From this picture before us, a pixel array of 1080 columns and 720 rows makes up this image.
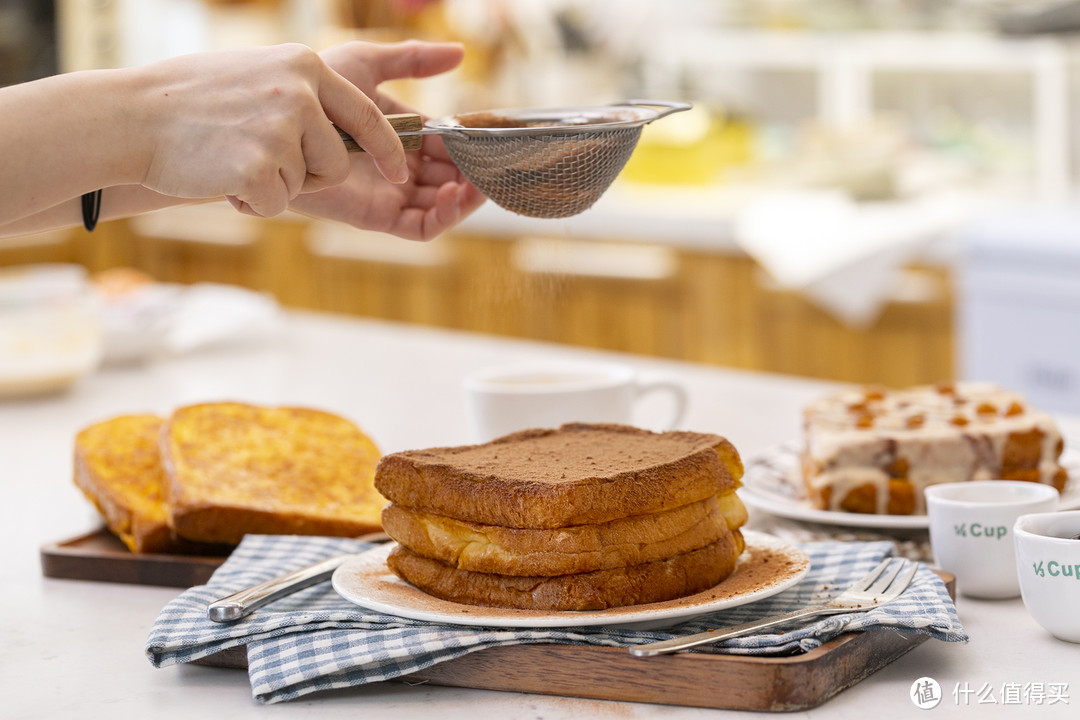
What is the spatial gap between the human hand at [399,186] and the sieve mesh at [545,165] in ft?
0.35

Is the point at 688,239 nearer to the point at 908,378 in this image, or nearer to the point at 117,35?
the point at 908,378

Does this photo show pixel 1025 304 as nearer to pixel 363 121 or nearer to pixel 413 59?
pixel 413 59

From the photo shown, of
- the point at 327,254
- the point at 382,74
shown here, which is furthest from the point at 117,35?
the point at 382,74

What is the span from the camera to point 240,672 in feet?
2.83

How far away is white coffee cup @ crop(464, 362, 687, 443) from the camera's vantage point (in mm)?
1220

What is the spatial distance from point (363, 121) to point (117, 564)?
474 mm

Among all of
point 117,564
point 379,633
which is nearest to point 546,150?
point 379,633

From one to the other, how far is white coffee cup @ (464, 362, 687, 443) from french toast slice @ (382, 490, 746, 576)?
13.1 inches

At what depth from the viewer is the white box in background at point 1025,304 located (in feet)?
8.74

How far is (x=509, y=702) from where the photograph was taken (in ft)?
2.60

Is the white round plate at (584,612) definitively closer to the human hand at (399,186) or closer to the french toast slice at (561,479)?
the french toast slice at (561,479)

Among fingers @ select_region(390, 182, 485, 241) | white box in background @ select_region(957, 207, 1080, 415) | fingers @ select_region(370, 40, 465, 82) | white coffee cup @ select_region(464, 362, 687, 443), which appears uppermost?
fingers @ select_region(370, 40, 465, 82)

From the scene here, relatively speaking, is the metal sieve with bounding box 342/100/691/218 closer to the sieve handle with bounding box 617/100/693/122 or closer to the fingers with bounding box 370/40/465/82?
the sieve handle with bounding box 617/100/693/122

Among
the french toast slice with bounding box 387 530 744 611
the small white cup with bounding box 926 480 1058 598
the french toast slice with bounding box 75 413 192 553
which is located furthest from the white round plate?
the french toast slice with bounding box 75 413 192 553
